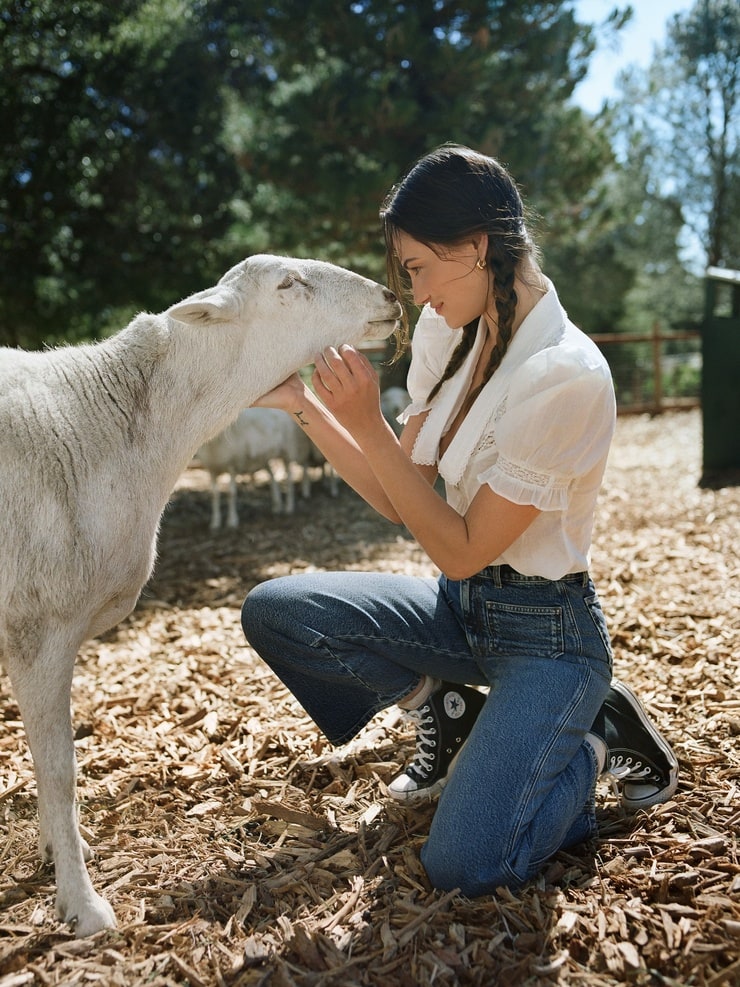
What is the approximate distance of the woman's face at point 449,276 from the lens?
2.31 meters

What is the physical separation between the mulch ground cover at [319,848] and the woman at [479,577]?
0.15 metres

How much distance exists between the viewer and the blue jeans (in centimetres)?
216

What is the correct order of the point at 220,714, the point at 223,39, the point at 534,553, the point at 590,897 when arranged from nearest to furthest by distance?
the point at 590,897 < the point at 534,553 < the point at 220,714 < the point at 223,39

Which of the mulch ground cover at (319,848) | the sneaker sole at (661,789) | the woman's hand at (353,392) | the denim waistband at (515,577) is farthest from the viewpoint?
the sneaker sole at (661,789)

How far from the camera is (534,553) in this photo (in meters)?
2.35

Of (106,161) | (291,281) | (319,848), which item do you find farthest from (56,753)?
(106,161)

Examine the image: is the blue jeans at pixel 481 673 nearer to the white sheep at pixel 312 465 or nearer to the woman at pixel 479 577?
the woman at pixel 479 577

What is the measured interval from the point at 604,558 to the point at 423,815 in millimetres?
3032

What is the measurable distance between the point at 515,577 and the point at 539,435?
18.8 inches

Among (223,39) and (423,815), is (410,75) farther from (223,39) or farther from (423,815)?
(423,815)

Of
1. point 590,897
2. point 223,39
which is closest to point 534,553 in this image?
point 590,897

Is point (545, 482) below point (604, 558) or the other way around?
the other way around

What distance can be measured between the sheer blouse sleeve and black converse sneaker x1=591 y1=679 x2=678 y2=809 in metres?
0.77

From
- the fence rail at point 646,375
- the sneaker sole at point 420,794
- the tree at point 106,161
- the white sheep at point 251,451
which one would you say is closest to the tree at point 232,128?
the tree at point 106,161
